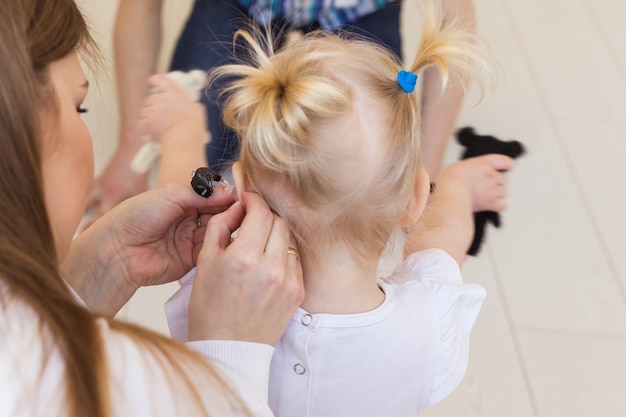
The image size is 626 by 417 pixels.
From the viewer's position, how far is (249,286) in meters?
0.63

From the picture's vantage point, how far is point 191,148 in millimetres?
963

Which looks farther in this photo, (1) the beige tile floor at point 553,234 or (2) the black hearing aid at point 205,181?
(1) the beige tile floor at point 553,234

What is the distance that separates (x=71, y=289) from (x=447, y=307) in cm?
41

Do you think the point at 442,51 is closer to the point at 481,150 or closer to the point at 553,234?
the point at 481,150

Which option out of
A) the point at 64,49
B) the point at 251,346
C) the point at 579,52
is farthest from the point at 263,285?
the point at 579,52

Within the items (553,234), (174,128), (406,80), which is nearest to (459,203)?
(406,80)

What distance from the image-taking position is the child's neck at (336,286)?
2.31 feet

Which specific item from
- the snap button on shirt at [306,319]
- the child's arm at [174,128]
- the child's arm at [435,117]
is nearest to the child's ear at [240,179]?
the snap button on shirt at [306,319]

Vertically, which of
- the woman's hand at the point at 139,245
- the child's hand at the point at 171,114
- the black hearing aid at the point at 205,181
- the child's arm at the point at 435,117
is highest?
the black hearing aid at the point at 205,181

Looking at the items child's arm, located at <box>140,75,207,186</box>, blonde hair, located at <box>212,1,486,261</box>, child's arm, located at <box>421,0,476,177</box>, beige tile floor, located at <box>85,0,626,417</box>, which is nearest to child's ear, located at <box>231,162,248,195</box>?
blonde hair, located at <box>212,1,486,261</box>

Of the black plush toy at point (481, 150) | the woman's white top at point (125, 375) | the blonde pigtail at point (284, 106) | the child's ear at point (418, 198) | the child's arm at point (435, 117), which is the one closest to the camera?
the woman's white top at point (125, 375)

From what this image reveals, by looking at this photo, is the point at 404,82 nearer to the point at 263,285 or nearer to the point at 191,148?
the point at 263,285

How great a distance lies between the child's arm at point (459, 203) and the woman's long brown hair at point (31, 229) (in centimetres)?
47

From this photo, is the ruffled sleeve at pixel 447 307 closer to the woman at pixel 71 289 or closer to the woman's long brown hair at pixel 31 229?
the woman at pixel 71 289
